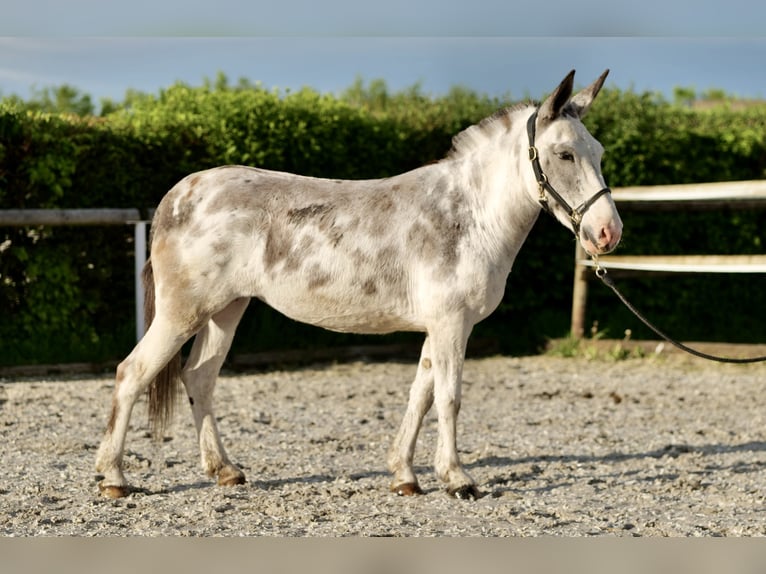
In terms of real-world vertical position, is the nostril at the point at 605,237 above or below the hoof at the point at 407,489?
above

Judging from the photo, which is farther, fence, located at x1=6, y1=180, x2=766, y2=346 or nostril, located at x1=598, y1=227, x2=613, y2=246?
fence, located at x1=6, y1=180, x2=766, y2=346

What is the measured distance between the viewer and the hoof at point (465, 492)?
16.8ft

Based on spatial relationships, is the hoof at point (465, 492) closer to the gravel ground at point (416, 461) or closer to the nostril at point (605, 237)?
the gravel ground at point (416, 461)

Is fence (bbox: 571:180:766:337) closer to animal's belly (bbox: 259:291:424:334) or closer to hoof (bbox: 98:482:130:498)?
animal's belly (bbox: 259:291:424:334)

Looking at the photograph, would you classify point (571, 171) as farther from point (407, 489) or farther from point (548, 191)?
point (407, 489)

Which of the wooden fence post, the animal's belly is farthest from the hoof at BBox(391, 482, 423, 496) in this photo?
the wooden fence post

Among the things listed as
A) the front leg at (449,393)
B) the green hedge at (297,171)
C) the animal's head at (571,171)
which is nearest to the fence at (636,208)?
the green hedge at (297,171)

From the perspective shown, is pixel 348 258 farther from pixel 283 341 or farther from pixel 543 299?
pixel 543 299

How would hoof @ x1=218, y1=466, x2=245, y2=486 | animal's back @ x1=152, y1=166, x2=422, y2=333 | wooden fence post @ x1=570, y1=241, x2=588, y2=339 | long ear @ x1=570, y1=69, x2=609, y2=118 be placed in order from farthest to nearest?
wooden fence post @ x1=570, y1=241, x2=588, y2=339 → hoof @ x1=218, y1=466, x2=245, y2=486 → animal's back @ x1=152, y1=166, x2=422, y2=333 → long ear @ x1=570, y1=69, x2=609, y2=118

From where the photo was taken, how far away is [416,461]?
Answer: 6.15 meters

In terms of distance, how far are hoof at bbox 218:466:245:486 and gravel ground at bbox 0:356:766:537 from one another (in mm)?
68

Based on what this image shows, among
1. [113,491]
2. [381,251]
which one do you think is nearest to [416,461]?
[381,251]

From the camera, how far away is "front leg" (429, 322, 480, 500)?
502cm

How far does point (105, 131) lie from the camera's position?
30.3ft
